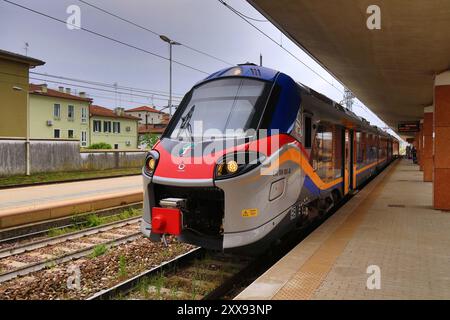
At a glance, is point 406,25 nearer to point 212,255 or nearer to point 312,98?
point 312,98

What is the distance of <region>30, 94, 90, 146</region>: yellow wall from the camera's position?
43.4 meters

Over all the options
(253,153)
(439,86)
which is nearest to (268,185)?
(253,153)

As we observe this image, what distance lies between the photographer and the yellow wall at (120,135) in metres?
54.1

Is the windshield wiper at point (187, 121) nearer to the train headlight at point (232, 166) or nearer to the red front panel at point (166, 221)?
the train headlight at point (232, 166)

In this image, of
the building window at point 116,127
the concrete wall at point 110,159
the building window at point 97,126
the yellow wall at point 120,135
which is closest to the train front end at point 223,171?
the concrete wall at point 110,159

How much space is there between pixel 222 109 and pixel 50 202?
8.05m

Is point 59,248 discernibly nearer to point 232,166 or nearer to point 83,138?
point 232,166

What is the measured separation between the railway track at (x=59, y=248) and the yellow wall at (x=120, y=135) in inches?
1823

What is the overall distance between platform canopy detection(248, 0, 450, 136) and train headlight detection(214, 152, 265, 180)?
2664 mm

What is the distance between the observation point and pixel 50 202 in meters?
12.1

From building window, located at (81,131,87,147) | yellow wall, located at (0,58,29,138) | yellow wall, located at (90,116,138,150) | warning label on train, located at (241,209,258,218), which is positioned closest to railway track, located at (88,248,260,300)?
warning label on train, located at (241,209,258,218)

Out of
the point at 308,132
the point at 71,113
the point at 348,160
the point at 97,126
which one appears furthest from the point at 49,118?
the point at 308,132
